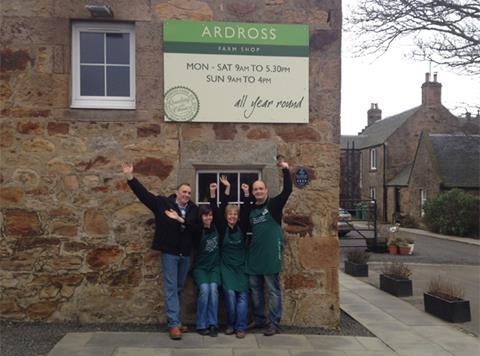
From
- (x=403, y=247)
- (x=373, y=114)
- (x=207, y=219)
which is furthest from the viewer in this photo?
(x=373, y=114)

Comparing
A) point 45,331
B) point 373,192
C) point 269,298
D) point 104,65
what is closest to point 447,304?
point 269,298

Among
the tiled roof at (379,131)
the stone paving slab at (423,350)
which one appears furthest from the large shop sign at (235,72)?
the tiled roof at (379,131)

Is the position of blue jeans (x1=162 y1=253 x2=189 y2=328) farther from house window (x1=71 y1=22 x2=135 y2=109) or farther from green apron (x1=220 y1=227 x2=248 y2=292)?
house window (x1=71 y1=22 x2=135 y2=109)

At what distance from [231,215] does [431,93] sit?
3378cm

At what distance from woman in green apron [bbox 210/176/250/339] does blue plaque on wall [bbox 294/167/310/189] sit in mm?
822

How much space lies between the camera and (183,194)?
612 cm

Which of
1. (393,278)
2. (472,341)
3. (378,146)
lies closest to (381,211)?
(378,146)

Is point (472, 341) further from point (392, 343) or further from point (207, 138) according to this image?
point (207, 138)

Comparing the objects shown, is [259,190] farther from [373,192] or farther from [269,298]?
[373,192]

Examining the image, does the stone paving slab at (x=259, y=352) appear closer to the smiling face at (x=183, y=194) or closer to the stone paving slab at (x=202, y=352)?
the stone paving slab at (x=202, y=352)

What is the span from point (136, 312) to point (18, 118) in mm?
2795

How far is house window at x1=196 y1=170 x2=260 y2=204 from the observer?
6.81 metres

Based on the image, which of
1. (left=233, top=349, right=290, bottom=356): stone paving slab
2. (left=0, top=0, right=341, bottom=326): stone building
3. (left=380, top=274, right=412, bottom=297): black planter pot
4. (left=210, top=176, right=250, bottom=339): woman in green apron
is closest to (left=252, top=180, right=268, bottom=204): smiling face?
(left=210, top=176, right=250, bottom=339): woman in green apron

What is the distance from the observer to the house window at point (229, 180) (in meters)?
6.81
